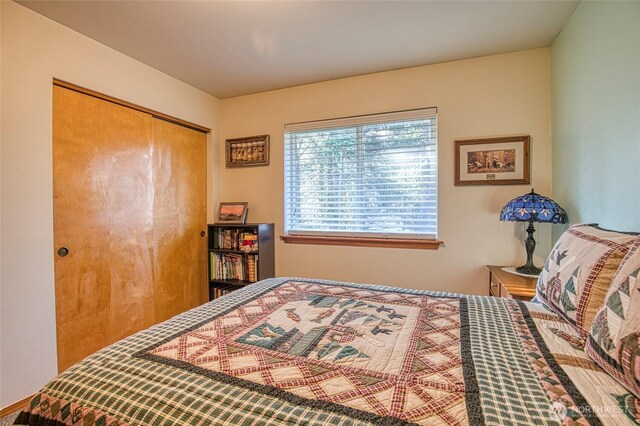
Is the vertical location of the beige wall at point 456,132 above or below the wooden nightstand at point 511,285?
above

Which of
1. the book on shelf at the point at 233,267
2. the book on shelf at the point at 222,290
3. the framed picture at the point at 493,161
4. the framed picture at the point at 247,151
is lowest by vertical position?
the book on shelf at the point at 222,290

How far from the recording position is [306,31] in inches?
83.4

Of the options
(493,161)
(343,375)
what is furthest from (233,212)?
(343,375)

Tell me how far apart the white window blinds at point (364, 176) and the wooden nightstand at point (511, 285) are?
59 centimetres

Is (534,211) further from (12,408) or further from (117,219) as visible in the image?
(12,408)

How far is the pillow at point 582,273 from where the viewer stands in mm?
1037

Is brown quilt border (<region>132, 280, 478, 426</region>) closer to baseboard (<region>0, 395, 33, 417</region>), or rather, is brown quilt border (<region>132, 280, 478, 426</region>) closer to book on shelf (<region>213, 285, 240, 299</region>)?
baseboard (<region>0, 395, 33, 417</region>)

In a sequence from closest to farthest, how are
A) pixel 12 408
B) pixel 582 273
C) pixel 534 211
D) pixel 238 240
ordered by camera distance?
pixel 582 273 → pixel 12 408 → pixel 534 211 → pixel 238 240

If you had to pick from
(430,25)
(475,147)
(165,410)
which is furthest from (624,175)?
(165,410)

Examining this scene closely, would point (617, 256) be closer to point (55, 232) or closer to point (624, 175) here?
point (624, 175)

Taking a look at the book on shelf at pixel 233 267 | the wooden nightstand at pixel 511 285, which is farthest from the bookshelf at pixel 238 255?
the wooden nightstand at pixel 511 285

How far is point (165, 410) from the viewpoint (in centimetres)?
74

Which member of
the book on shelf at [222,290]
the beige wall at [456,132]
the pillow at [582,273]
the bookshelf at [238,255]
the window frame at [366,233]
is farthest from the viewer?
the book on shelf at [222,290]

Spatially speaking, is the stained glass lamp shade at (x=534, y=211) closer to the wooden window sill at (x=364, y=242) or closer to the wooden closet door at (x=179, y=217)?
the wooden window sill at (x=364, y=242)
